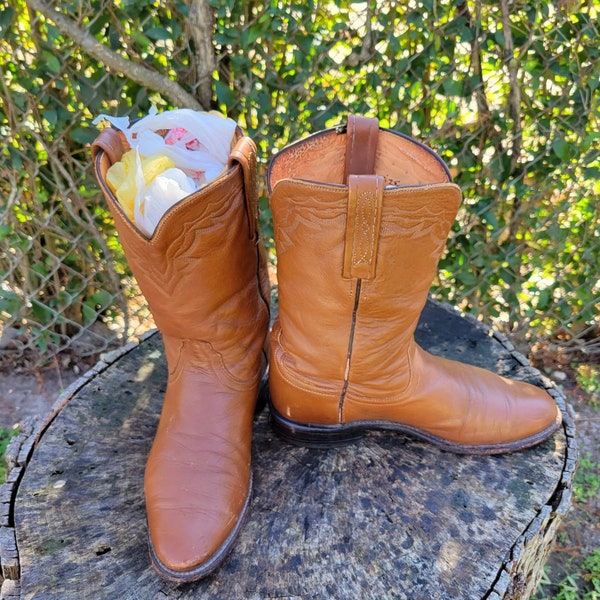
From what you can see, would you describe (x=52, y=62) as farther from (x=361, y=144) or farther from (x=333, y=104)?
(x=361, y=144)

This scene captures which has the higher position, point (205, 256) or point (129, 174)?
point (129, 174)

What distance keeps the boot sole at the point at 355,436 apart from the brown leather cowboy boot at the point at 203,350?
4.2 inches

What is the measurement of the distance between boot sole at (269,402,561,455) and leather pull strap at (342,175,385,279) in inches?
16.7

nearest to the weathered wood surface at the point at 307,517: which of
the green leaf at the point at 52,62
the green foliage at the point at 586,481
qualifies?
the green foliage at the point at 586,481

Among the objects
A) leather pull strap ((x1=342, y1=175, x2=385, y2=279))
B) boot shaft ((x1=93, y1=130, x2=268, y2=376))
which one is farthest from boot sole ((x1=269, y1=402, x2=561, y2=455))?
leather pull strap ((x1=342, y1=175, x2=385, y2=279))

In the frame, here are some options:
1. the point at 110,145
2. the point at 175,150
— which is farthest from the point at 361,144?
the point at 110,145

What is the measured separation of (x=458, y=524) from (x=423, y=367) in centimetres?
33

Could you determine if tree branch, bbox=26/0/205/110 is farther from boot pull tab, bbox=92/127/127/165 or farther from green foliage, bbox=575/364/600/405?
green foliage, bbox=575/364/600/405

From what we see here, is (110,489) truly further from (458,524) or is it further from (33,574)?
(458,524)

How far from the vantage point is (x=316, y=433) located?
1214 mm

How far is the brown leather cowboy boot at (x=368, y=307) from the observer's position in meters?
0.91

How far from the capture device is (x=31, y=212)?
2012mm

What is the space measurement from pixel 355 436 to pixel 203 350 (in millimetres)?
410

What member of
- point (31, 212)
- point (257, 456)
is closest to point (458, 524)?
point (257, 456)
